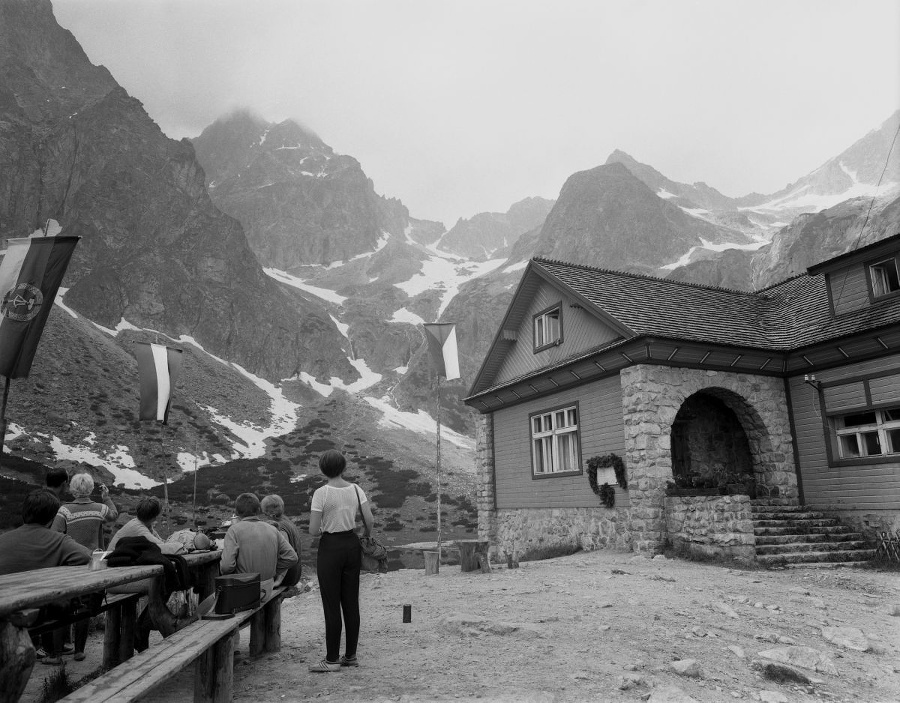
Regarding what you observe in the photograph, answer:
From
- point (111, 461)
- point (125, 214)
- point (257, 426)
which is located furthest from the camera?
point (125, 214)

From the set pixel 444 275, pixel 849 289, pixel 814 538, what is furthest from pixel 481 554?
pixel 444 275

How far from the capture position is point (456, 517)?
37625mm

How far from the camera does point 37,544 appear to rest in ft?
16.4

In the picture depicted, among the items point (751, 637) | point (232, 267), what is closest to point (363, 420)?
point (232, 267)

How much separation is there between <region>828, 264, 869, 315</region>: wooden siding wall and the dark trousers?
13.0 m

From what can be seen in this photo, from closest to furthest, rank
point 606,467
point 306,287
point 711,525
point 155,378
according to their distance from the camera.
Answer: point 711,525 < point 606,467 < point 155,378 < point 306,287

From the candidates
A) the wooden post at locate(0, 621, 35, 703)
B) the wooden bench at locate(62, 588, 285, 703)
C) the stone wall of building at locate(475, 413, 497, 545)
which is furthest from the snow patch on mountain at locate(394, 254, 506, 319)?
the wooden post at locate(0, 621, 35, 703)

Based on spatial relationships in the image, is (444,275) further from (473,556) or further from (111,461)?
(473,556)

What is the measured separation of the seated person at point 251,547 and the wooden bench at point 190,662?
22 centimetres

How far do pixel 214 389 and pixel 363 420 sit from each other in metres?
15.4

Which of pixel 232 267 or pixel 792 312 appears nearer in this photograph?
pixel 792 312

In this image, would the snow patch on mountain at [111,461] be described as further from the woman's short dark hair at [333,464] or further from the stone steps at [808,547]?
the woman's short dark hair at [333,464]

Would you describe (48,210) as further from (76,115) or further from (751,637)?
(751,637)

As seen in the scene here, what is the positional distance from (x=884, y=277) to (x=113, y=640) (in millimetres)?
14985
